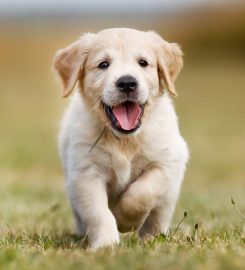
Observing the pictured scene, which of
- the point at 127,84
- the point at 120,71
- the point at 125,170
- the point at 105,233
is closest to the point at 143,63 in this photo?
the point at 120,71

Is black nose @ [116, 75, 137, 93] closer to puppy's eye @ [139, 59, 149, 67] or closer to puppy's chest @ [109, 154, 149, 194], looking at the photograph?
puppy's eye @ [139, 59, 149, 67]

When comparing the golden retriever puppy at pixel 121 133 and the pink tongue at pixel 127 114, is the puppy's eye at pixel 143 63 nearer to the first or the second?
the golden retriever puppy at pixel 121 133

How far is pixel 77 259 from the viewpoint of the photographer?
138 inches

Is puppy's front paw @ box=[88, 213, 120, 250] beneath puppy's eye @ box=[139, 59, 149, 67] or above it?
beneath

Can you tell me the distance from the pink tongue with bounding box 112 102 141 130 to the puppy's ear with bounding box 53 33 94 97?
0.46 metres

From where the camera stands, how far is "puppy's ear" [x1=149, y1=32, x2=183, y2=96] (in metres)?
5.08

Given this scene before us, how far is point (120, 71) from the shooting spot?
15.5 feet

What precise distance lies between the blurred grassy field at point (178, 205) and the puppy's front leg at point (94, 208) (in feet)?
0.37

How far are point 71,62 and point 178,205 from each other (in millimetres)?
2794

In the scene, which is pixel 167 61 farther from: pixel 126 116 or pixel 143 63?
pixel 126 116

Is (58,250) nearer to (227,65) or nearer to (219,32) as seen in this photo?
(227,65)

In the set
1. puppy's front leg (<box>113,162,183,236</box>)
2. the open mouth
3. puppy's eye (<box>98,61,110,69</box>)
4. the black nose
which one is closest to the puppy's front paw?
puppy's front leg (<box>113,162,183,236</box>)

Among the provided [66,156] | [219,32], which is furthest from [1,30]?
[66,156]

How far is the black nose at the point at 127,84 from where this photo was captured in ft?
15.1
